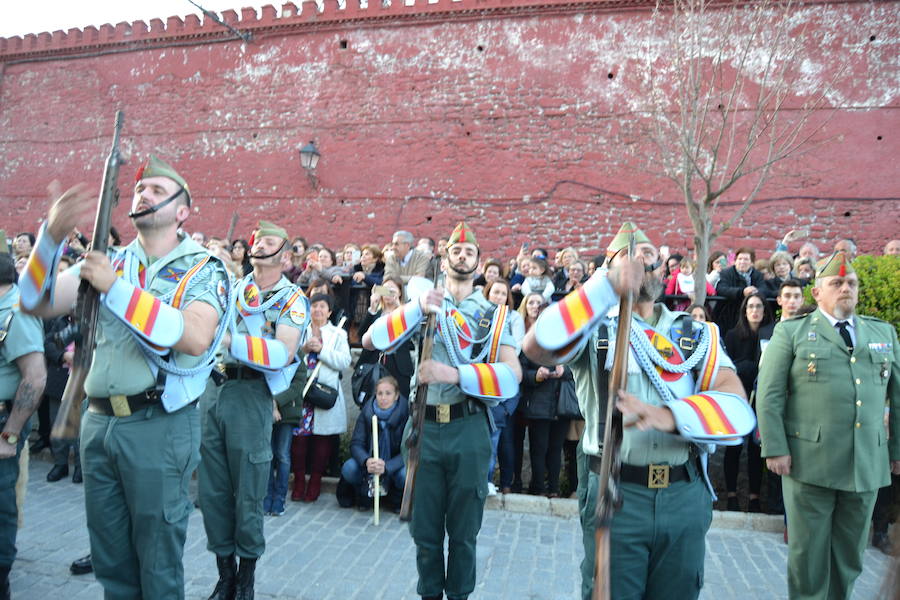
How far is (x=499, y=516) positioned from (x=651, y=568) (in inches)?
138

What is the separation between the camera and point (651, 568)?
2500 mm

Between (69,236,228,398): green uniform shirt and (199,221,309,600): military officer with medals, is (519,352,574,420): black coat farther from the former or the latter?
(69,236,228,398): green uniform shirt

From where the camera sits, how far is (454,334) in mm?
3641

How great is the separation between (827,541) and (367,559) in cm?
335

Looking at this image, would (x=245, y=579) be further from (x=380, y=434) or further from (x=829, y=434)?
(x=829, y=434)

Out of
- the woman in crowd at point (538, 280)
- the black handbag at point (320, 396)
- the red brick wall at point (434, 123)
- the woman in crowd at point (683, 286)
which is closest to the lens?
the black handbag at point (320, 396)

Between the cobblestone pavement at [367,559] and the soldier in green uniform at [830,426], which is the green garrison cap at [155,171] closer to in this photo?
the cobblestone pavement at [367,559]

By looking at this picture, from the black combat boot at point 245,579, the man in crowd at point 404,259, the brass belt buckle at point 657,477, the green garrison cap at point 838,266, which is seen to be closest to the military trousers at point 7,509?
the black combat boot at point 245,579

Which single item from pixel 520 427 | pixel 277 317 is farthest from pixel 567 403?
pixel 277 317

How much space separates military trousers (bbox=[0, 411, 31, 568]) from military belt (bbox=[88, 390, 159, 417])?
138 cm

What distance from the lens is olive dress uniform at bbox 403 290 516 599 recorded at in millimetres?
3461

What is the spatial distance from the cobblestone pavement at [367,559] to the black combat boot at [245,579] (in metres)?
0.34

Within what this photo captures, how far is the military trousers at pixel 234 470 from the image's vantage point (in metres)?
3.78

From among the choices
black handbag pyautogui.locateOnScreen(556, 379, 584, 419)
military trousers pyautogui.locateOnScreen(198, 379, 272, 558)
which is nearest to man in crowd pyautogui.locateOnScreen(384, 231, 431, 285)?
black handbag pyautogui.locateOnScreen(556, 379, 584, 419)
